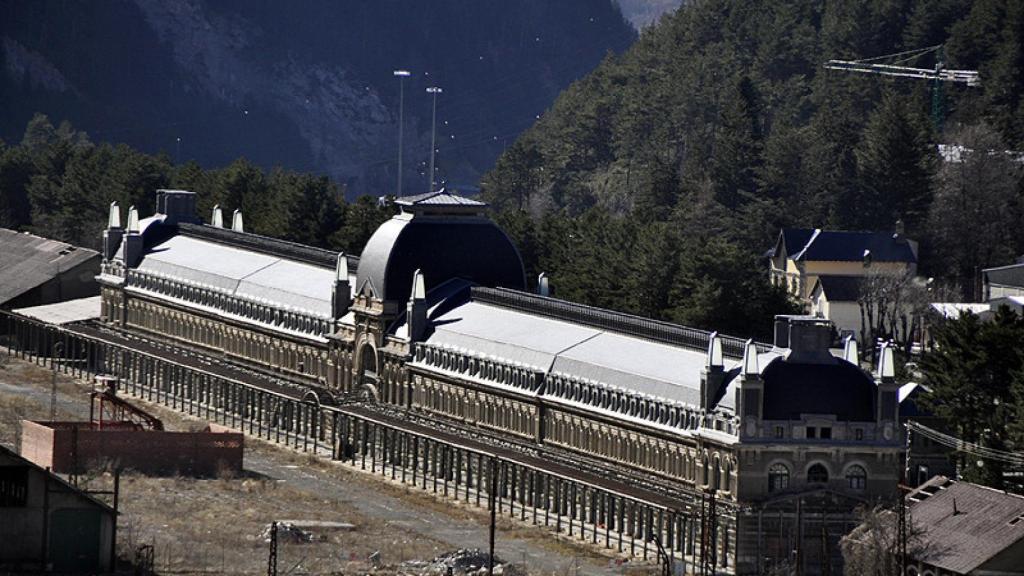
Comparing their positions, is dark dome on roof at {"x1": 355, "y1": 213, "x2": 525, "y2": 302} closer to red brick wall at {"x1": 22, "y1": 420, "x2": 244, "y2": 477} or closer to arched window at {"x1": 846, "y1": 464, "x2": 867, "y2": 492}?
red brick wall at {"x1": 22, "y1": 420, "x2": 244, "y2": 477}

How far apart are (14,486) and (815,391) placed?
122 ft

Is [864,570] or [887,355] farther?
[887,355]

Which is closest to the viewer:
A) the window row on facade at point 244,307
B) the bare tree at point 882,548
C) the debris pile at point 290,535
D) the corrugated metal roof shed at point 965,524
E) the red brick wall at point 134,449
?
the corrugated metal roof shed at point 965,524

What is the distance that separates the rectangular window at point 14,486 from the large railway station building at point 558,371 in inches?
1126

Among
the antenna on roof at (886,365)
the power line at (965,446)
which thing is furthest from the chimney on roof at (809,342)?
A: the power line at (965,446)

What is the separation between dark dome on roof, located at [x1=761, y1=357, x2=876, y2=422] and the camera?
130500 mm

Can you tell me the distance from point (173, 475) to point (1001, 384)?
136 feet

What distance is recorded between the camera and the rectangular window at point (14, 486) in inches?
4528

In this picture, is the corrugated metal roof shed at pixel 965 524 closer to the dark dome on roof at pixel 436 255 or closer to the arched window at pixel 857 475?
the arched window at pixel 857 475

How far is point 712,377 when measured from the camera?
134 metres

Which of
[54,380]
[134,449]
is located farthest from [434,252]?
[134,449]

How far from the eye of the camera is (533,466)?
5522 inches

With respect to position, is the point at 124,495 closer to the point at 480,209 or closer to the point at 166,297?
the point at 480,209

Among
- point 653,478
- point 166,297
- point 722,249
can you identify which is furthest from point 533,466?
point 166,297
